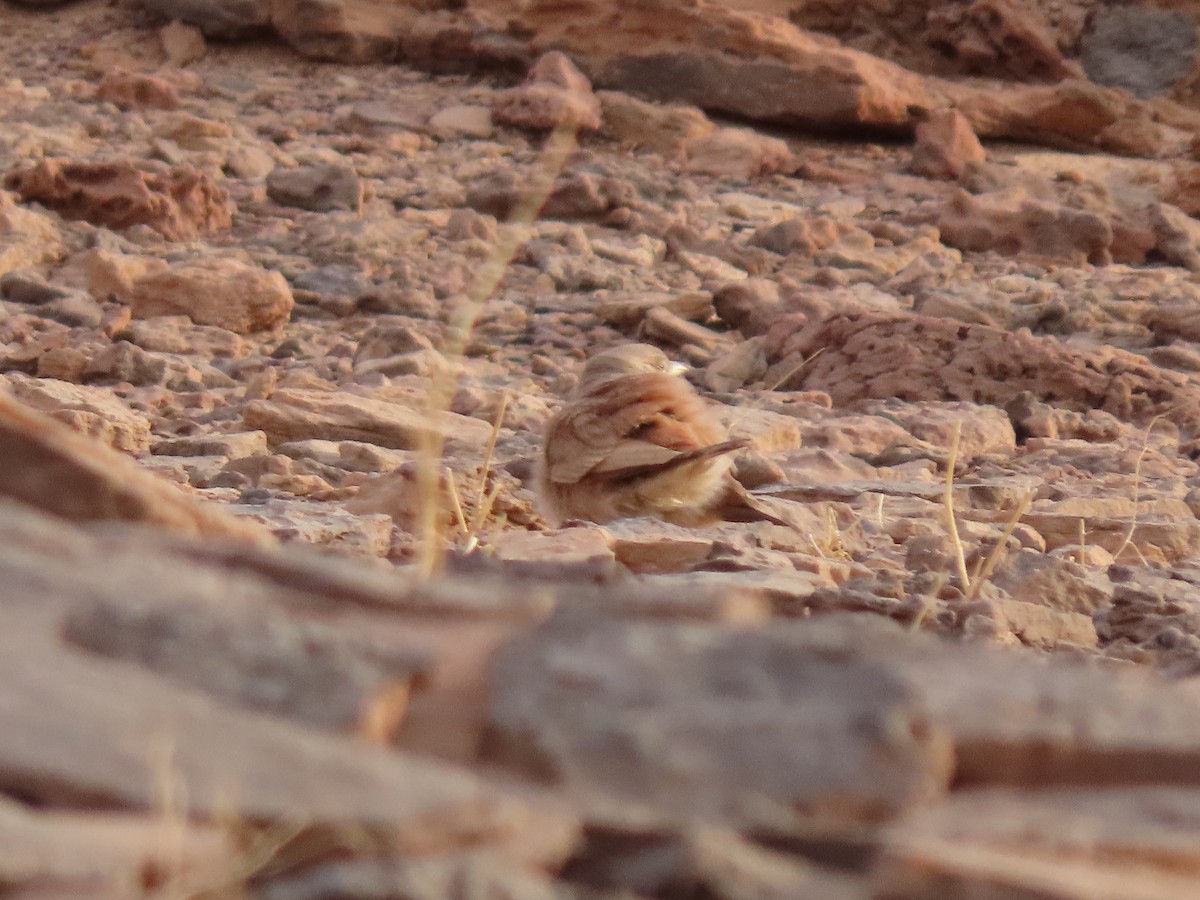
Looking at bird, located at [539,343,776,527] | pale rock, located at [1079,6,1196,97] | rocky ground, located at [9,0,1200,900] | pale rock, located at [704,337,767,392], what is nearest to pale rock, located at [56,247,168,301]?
rocky ground, located at [9,0,1200,900]

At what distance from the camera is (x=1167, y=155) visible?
1021 cm

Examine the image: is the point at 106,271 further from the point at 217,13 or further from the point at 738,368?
the point at 217,13

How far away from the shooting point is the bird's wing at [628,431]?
149 inches

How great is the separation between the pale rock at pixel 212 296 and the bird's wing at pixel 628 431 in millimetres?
2665

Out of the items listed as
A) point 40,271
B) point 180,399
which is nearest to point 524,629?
point 180,399

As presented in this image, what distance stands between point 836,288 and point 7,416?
6.37 meters

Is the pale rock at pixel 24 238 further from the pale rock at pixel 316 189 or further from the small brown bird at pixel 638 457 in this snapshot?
the small brown bird at pixel 638 457

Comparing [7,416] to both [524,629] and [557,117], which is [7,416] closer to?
[524,629]

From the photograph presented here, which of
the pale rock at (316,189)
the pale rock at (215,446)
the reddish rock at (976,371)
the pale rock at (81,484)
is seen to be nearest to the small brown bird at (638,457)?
the pale rock at (215,446)

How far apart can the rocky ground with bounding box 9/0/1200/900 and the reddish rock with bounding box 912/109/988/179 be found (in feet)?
0.24

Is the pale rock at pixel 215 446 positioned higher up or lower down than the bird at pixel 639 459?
lower down

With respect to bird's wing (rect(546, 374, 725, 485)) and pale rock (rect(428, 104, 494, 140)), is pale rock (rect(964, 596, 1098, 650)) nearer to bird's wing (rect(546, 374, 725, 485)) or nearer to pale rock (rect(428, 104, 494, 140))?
bird's wing (rect(546, 374, 725, 485))

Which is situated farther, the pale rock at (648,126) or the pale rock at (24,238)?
the pale rock at (648,126)

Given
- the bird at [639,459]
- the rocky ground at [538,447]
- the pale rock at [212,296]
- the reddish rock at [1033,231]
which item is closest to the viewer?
the rocky ground at [538,447]
